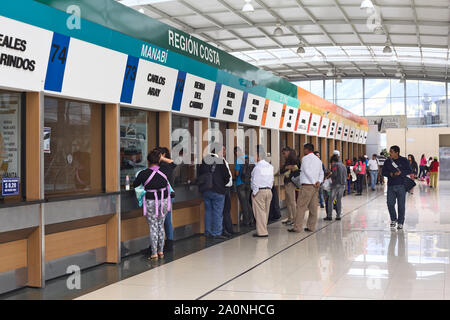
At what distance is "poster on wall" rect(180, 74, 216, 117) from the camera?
305 inches

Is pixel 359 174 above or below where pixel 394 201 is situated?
above

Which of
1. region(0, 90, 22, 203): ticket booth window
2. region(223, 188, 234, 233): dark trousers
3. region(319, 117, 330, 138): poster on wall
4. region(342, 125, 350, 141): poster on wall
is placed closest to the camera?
region(0, 90, 22, 203): ticket booth window

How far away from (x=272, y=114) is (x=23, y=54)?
7454 mm

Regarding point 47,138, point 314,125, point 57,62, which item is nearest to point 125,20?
point 57,62

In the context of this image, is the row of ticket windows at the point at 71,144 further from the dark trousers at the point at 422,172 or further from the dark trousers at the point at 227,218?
the dark trousers at the point at 422,172

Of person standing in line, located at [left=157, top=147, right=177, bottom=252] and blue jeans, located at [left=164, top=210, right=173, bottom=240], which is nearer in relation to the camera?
person standing in line, located at [left=157, top=147, right=177, bottom=252]

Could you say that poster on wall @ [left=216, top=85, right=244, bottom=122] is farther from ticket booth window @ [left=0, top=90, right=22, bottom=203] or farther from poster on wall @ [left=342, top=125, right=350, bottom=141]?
poster on wall @ [left=342, top=125, right=350, bottom=141]

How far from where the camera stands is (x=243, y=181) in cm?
909

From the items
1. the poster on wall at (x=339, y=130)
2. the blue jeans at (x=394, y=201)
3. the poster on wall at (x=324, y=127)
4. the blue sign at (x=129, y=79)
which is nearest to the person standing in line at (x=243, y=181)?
the blue jeans at (x=394, y=201)

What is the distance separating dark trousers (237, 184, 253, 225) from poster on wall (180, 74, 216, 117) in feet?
5.01

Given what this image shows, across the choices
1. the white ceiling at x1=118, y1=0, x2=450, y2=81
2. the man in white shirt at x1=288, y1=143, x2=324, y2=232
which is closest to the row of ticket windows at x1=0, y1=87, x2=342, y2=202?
the man in white shirt at x1=288, y1=143, x2=324, y2=232

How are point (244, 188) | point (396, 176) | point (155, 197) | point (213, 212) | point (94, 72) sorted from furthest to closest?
point (244, 188) → point (396, 176) → point (213, 212) → point (155, 197) → point (94, 72)

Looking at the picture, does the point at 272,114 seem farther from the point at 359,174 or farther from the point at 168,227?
the point at 359,174
